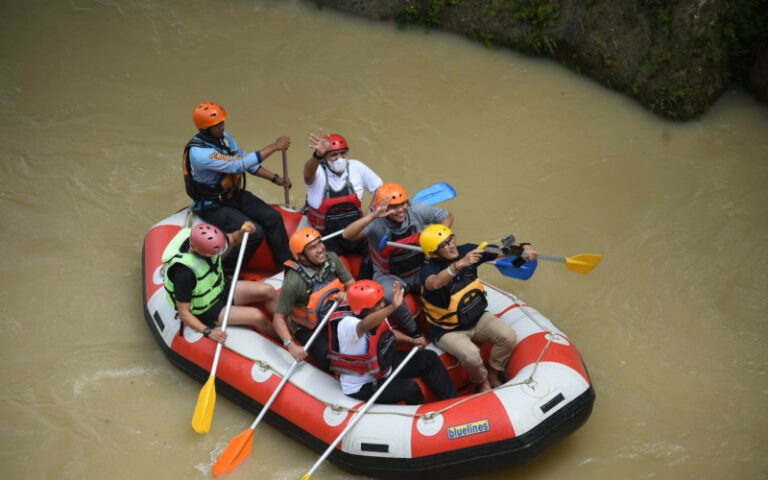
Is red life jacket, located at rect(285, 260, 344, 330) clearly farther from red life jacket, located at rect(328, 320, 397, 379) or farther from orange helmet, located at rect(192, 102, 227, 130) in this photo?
orange helmet, located at rect(192, 102, 227, 130)

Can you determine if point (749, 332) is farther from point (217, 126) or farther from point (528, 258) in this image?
point (217, 126)

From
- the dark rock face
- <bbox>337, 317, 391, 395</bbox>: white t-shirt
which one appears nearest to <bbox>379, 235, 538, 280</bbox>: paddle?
<bbox>337, 317, 391, 395</bbox>: white t-shirt

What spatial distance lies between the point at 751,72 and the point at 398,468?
→ 5015mm

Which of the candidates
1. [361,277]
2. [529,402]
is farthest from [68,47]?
[529,402]

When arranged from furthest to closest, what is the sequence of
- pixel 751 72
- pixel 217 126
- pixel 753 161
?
pixel 751 72 < pixel 753 161 < pixel 217 126

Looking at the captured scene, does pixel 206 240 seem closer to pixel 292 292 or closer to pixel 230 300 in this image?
pixel 230 300

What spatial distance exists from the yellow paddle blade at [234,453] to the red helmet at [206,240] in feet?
3.27

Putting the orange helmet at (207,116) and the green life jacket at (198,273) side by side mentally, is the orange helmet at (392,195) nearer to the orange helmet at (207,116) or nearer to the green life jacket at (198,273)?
the green life jacket at (198,273)

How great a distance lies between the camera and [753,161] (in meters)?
6.82

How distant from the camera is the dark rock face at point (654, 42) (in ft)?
22.9

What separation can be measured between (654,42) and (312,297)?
13.4ft

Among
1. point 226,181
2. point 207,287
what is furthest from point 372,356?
point 226,181

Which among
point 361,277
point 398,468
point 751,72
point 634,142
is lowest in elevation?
point 398,468

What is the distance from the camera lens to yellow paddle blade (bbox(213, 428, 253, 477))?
178 inches
